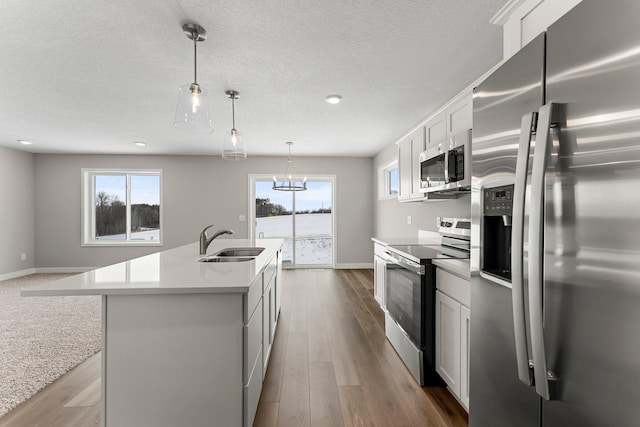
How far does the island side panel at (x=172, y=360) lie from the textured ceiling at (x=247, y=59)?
1.75 metres

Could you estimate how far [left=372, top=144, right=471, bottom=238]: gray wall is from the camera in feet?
10.5

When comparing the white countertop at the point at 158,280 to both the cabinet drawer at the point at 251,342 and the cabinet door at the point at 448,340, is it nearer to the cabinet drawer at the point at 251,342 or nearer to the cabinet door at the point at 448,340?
the cabinet drawer at the point at 251,342

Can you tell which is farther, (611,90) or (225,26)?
(225,26)

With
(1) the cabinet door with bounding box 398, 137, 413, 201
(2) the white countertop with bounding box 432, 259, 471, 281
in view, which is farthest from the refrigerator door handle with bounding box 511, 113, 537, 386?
(1) the cabinet door with bounding box 398, 137, 413, 201

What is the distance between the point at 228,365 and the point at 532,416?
4.06ft

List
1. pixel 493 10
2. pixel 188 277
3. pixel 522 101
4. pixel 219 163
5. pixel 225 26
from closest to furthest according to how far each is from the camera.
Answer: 1. pixel 522 101
2. pixel 188 277
3. pixel 493 10
4. pixel 225 26
5. pixel 219 163

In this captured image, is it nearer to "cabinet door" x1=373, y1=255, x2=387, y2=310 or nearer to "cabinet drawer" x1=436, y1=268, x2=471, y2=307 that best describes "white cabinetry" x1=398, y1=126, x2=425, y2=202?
"cabinet door" x1=373, y1=255, x2=387, y2=310

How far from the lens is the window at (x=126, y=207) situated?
6.42 meters

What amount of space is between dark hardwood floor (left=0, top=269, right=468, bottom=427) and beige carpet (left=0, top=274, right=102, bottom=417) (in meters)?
0.14

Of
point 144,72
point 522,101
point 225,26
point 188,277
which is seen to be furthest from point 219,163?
point 522,101

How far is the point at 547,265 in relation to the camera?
0.85 meters

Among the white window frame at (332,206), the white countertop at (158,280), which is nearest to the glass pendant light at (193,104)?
the white countertop at (158,280)

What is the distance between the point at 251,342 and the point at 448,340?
1.25m

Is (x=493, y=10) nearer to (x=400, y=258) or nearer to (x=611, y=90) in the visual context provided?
(x=611, y=90)
